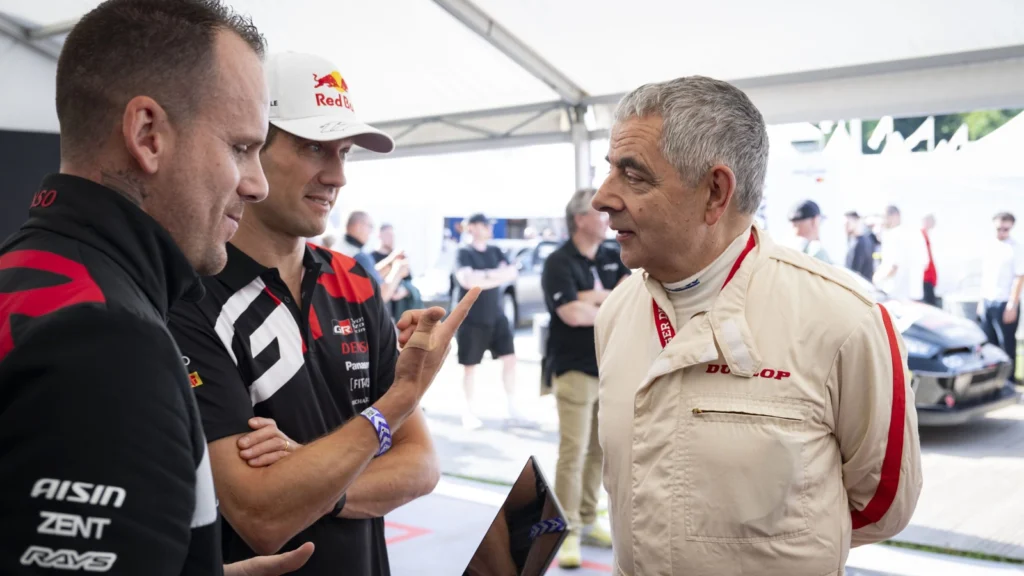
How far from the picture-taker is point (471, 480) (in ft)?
19.0

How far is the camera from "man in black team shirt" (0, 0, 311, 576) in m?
0.66

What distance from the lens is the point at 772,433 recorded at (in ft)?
4.80

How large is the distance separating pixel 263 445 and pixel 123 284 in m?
0.66

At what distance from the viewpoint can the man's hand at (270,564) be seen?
1199 millimetres

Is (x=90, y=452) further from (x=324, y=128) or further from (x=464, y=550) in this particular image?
(x=464, y=550)

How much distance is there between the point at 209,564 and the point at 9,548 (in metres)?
0.22

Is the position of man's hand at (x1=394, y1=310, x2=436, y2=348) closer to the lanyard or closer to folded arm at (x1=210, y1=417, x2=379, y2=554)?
folded arm at (x1=210, y1=417, x2=379, y2=554)

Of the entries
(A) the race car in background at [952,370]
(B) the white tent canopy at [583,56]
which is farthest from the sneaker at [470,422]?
(A) the race car in background at [952,370]

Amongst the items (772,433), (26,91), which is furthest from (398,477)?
(26,91)

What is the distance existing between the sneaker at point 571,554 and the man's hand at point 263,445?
2.94 meters

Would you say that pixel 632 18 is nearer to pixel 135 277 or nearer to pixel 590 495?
pixel 590 495

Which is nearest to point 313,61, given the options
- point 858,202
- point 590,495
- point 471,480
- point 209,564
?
point 209,564

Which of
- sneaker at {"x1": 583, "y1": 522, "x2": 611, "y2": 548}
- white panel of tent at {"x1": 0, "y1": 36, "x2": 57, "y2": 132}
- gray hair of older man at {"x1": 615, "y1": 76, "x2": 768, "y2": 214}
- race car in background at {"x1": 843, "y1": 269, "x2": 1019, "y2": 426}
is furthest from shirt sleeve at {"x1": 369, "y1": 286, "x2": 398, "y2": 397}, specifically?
white panel of tent at {"x1": 0, "y1": 36, "x2": 57, "y2": 132}

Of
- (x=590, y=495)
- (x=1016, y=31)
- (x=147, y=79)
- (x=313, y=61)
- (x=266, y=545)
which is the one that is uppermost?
(x=1016, y=31)
